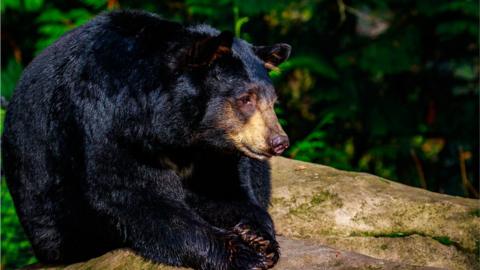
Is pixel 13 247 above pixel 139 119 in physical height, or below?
below

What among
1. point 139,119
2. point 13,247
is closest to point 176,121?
point 139,119

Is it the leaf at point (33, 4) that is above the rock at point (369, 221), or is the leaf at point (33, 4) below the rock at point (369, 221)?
above

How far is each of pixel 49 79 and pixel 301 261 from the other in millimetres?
1875

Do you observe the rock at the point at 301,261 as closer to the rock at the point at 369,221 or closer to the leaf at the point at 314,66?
the rock at the point at 369,221

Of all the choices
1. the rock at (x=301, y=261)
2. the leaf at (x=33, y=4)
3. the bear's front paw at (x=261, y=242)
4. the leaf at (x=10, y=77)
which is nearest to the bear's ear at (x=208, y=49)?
the bear's front paw at (x=261, y=242)

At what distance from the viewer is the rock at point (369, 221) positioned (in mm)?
5020

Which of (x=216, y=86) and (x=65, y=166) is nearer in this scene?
(x=216, y=86)

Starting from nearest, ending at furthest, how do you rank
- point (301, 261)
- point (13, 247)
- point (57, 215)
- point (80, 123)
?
point (301, 261) → point (80, 123) → point (57, 215) → point (13, 247)

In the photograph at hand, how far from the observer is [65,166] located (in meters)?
4.96

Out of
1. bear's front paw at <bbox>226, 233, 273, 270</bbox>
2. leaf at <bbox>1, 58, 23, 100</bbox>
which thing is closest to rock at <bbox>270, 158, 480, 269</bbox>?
bear's front paw at <bbox>226, 233, 273, 270</bbox>

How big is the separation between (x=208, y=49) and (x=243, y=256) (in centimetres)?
113

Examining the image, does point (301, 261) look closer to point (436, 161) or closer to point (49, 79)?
point (49, 79)

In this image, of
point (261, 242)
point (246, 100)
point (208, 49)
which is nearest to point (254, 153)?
point (246, 100)

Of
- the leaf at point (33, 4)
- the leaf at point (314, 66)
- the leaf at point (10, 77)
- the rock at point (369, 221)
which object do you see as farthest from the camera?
the leaf at point (33, 4)
